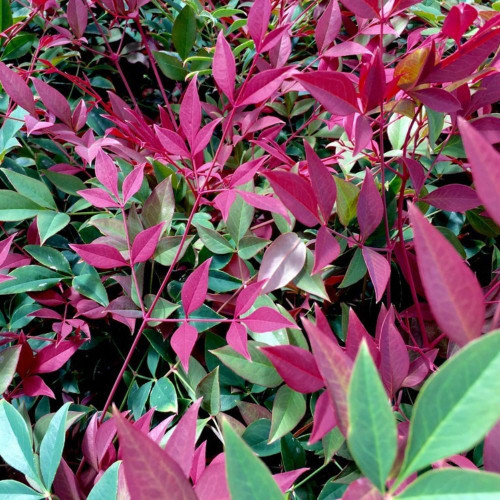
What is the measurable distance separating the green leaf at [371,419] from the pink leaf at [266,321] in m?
0.26

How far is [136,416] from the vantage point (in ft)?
1.88

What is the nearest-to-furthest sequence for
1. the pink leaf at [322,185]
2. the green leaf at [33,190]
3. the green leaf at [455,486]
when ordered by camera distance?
the green leaf at [455,486] < the pink leaf at [322,185] < the green leaf at [33,190]

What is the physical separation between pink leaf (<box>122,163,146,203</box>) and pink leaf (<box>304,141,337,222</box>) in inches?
8.5

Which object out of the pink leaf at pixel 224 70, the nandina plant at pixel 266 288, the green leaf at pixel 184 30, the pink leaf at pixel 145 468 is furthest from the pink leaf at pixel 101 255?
the green leaf at pixel 184 30

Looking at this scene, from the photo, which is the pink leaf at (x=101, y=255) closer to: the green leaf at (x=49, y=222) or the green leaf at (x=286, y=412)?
the green leaf at (x=49, y=222)

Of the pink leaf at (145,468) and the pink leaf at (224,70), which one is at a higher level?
the pink leaf at (224,70)

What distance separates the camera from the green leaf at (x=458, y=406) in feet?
0.65

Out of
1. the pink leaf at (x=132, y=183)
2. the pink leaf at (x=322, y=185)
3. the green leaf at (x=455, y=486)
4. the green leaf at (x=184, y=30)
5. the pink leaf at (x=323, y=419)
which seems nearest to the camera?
the green leaf at (x=455, y=486)

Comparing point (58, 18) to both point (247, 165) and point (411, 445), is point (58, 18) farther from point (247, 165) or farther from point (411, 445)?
point (411, 445)

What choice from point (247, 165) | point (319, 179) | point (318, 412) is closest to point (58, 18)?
point (247, 165)

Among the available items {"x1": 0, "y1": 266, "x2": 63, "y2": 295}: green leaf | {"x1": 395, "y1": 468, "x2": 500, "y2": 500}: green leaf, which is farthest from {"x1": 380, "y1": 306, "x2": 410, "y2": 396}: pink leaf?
{"x1": 0, "y1": 266, "x2": 63, "y2": 295}: green leaf

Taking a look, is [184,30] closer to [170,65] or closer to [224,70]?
[170,65]

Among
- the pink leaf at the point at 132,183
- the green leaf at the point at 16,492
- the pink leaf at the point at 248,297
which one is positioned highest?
the pink leaf at the point at 132,183

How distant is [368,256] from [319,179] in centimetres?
10
